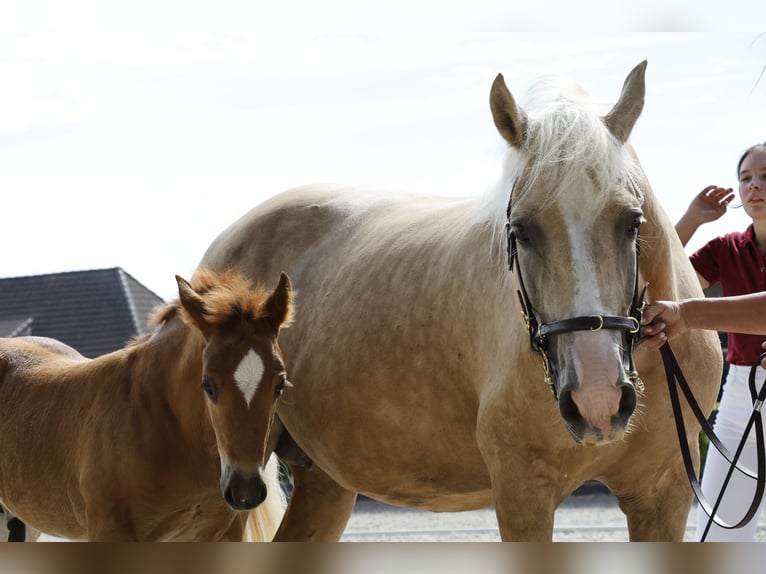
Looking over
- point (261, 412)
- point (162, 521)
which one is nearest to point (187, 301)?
point (261, 412)

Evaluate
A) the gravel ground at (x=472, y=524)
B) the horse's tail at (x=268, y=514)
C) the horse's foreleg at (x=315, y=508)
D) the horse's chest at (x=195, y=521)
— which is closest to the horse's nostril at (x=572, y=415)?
the horse's chest at (x=195, y=521)

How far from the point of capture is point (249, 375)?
288 cm

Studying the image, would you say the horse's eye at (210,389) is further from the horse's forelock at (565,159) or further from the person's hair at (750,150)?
the person's hair at (750,150)

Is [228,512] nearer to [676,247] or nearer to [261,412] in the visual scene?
[261,412]

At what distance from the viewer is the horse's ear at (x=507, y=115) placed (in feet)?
7.58

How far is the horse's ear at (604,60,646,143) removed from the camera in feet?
7.72

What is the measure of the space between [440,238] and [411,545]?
75.0 inches

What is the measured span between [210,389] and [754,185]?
1878mm

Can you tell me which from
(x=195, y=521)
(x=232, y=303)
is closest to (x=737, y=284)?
(x=232, y=303)

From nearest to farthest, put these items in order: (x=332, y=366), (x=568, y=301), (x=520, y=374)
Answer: (x=568, y=301), (x=520, y=374), (x=332, y=366)

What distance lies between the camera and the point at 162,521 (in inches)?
128

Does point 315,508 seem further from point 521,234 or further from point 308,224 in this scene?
point 521,234

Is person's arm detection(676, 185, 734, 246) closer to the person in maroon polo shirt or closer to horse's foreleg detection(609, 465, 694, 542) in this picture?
the person in maroon polo shirt

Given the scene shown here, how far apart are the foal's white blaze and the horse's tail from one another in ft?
3.16
